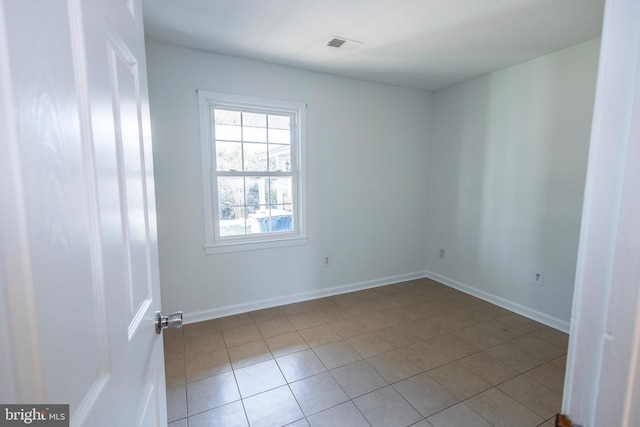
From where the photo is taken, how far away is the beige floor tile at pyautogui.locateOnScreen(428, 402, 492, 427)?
160 cm

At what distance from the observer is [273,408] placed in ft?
5.60

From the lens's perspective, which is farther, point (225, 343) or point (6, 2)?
point (225, 343)

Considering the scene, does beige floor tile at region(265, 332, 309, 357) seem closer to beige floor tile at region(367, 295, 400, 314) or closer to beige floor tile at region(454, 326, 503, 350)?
beige floor tile at region(367, 295, 400, 314)

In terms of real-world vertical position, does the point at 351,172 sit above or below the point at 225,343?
above

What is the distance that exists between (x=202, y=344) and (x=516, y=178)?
3420mm

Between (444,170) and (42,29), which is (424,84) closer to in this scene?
(444,170)

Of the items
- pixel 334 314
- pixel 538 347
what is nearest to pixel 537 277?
pixel 538 347

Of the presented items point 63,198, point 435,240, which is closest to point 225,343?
point 63,198

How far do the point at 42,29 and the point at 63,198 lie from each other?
202 millimetres

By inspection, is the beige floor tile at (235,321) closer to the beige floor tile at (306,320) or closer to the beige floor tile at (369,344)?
the beige floor tile at (306,320)

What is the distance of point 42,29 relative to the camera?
33 centimetres

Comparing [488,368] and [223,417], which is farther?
[488,368]

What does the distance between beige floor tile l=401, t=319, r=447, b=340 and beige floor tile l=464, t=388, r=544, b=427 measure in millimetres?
685

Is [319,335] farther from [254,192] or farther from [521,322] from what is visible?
[521,322]
